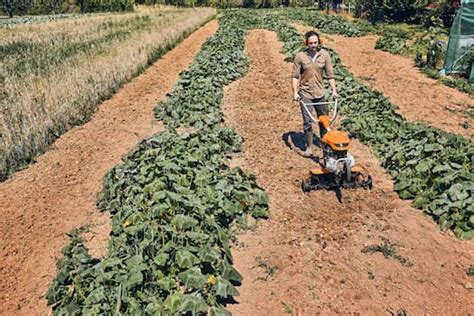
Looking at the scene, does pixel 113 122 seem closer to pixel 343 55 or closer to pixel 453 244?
pixel 453 244

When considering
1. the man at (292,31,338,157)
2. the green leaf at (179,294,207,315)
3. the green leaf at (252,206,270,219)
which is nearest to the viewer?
the green leaf at (179,294,207,315)

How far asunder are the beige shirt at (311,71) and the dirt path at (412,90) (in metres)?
3.26

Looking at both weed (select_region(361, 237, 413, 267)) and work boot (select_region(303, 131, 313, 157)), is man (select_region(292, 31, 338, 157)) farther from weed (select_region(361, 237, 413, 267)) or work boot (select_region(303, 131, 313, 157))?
weed (select_region(361, 237, 413, 267))

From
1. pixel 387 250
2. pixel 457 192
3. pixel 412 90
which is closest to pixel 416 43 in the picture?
pixel 412 90

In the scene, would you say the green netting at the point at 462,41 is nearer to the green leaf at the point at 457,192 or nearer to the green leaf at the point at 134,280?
the green leaf at the point at 457,192

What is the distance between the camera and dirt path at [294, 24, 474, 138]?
9281mm

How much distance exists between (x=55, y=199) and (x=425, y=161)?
5.90 metres

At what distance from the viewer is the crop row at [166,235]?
13.0 ft

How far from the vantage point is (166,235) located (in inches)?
183

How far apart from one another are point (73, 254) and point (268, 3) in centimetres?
6213

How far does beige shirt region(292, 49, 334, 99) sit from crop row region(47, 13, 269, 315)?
187cm

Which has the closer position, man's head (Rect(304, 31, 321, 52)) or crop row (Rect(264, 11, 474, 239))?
crop row (Rect(264, 11, 474, 239))

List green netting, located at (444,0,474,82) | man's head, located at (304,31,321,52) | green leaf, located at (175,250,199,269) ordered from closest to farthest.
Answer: green leaf, located at (175,250,199,269), man's head, located at (304,31,321,52), green netting, located at (444,0,474,82)

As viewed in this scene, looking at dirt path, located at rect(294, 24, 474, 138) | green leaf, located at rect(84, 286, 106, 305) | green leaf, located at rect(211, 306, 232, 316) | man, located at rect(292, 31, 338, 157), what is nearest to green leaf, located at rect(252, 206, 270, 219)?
man, located at rect(292, 31, 338, 157)
